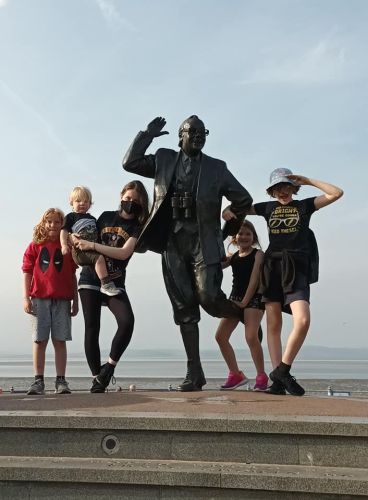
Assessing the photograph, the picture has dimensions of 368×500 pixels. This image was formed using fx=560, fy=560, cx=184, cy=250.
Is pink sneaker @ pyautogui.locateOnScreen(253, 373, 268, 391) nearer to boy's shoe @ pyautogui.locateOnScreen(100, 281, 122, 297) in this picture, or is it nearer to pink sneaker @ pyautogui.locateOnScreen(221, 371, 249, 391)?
pink sneaker @ pyautogui.locateOnScreen(221, 371, 249, 391)

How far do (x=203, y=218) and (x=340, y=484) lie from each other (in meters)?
2.88

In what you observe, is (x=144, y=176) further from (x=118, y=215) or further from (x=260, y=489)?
(x=260, y=489)

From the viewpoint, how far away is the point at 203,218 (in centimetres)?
541

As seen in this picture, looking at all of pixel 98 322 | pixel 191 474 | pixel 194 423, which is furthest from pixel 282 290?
pixel 191 474

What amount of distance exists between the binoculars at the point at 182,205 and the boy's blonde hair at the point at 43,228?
154 cm

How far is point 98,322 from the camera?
5805 mm

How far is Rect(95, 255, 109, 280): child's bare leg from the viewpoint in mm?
5586

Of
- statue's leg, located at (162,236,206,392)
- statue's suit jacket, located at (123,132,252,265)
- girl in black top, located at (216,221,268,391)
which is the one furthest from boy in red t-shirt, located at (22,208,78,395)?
girl in black top, located at (216,221,268,391)

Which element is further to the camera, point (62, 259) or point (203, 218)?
point (62, 259)

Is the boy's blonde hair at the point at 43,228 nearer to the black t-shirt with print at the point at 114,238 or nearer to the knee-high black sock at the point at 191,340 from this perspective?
the black t-shirt with print at the point at 114,238

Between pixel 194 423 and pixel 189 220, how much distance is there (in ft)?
7.76

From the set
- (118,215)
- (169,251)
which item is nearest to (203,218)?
(169,251)

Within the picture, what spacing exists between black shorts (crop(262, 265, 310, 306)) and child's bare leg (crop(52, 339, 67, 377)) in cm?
222

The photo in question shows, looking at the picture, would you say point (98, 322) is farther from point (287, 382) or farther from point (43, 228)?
point (287, 382)
